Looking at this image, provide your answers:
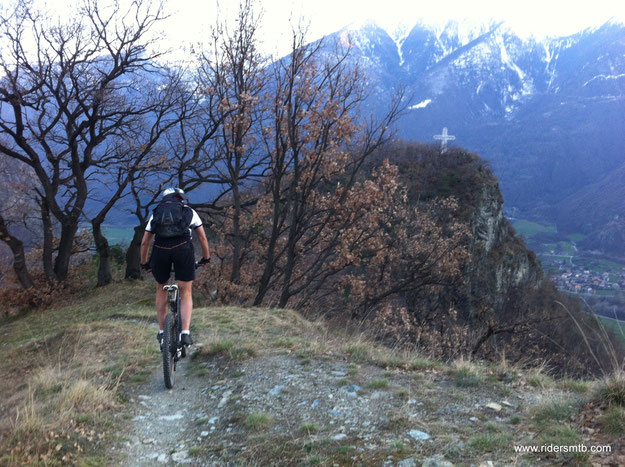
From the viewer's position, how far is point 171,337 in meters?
5.64

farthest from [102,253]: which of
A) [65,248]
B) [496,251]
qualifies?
[496,251]

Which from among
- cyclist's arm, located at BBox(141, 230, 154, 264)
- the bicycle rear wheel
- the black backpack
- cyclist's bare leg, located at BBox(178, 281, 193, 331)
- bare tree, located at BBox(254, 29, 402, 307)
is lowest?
the bicycle rear wheel

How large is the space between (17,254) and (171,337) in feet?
46.7

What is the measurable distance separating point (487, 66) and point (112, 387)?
197950 millimetres

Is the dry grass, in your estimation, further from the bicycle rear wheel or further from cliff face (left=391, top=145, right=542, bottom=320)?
cliff face (left=391, top=145, right=542, bottom=320)

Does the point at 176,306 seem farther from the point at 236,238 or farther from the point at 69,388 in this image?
the point at 236,238

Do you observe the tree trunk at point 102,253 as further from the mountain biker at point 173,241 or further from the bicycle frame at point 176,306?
the mountain biker at point 173,241

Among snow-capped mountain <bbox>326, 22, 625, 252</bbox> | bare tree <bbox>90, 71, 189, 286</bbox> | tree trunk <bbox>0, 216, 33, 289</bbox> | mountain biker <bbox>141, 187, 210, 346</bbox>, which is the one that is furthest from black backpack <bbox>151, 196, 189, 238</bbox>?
snow-capped mountain <bbox>326, 22, 625, 252</bbox>

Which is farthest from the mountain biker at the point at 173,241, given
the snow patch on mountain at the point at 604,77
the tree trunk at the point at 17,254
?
the snow patch on mountain at the point at 604,77

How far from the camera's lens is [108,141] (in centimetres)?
1850

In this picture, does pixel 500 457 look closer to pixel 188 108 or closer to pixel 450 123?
pixel 188 108

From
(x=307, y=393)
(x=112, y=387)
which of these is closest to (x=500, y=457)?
(x=307, y=393)

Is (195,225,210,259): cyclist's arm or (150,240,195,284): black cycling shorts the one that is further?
(195,225,210,259): cyclist's arm

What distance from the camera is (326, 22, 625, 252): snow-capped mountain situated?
402 feet
